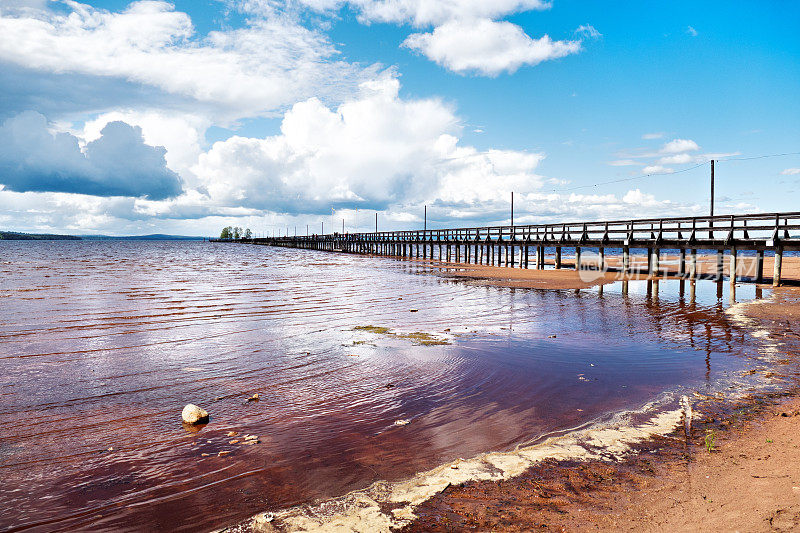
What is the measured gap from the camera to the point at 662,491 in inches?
149

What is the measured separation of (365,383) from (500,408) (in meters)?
2.12

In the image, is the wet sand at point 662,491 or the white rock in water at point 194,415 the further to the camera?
the white rock in water at point 194,415

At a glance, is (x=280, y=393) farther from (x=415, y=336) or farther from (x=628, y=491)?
(x=628, y=491)

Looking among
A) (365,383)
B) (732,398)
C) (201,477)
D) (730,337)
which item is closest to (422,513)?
(201,477)

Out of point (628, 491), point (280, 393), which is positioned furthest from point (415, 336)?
point (628, 491)

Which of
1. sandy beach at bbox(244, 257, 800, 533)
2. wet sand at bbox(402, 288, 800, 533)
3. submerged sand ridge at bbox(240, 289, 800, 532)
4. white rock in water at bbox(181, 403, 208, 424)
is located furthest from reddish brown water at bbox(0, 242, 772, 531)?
wet sand at bbox(402, 288, 800, 533)

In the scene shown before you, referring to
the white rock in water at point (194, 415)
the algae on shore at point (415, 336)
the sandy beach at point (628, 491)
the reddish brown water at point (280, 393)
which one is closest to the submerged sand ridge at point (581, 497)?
the sandy beach at point (628, 491)

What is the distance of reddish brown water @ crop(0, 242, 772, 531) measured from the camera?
13.3 feet

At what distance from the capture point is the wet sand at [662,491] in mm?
3316

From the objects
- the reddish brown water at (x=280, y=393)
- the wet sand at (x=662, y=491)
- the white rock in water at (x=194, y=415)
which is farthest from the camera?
the white rock in water at (x=194, y=415)

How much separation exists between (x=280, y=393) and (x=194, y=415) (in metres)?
1.31

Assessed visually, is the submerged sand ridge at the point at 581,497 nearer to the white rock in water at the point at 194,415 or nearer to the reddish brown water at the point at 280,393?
the reddish brown water at the point at 280,393

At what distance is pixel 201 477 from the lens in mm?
4195

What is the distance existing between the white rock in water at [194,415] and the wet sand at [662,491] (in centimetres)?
318
